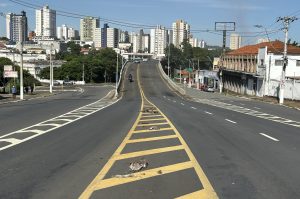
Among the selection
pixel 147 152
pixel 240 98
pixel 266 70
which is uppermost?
pixel 266 70

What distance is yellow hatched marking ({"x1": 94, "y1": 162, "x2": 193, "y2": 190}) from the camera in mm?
9105

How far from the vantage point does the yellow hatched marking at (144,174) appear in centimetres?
911

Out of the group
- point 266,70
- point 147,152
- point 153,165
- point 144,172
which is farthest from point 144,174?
point 266,70

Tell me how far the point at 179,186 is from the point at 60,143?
6.94 m

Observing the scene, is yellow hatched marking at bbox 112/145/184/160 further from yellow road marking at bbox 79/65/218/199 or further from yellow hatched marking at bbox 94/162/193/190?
yellow hatched marking at bbox 94/162/193/190

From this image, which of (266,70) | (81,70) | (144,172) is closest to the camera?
(144,172)

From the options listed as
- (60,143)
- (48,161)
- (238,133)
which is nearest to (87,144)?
(60,143)

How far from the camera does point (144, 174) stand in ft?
32.9

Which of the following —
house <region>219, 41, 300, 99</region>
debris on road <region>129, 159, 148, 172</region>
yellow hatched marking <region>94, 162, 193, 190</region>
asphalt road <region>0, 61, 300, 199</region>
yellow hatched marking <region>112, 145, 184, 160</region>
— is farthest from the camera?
house <region>219, 41, 300, 99</region>

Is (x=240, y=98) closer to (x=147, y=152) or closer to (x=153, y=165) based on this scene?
(x=147, y=152)

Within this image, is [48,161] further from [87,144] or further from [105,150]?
[87,144]

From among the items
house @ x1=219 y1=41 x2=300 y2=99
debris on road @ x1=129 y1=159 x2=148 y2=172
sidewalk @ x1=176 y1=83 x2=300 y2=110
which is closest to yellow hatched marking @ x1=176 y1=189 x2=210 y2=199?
debris on road @ x1=129 y1=159 x2=148 y2=172

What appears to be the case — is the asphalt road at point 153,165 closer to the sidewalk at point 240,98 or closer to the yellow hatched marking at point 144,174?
the yellow hatched marking at point 144,174

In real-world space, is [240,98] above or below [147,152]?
below
